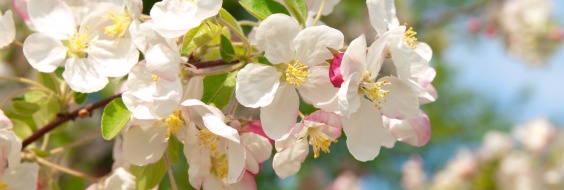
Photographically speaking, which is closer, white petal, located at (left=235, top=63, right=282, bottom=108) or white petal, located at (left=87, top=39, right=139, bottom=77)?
white petal, located at (left=235, top=63, right=282, bottom=108)

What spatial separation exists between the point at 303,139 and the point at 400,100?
0.12 metres

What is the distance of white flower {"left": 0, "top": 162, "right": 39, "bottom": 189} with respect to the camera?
96 cm

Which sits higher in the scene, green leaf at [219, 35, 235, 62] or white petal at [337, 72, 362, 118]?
white petal at [337, 72, 362, 118]

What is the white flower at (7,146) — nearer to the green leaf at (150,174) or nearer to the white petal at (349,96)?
the green leaf at (150,174)

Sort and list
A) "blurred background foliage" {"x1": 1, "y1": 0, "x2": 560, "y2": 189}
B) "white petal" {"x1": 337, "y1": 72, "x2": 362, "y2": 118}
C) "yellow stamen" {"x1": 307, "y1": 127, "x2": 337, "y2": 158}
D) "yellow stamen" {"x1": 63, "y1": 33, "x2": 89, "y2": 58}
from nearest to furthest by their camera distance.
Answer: "white petal" {"x1": 337, "y1": 72, "x2": 362, "y2": 118}, "yellow stamen" {"x1": 307, "y1": 127, "x2": 337, "y2": 158}, "yellow stamen" {"x1": 63, "y1": 33, "x2": 89, "y2": 58}, "blurred background foliage" {"x1": 1, "y1": 0, "x2": 560, "y2": 189}

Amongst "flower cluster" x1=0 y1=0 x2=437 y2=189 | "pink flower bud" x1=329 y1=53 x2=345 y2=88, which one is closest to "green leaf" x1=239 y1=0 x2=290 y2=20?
"flower cluster" x1=0 y1=0 x2=437 y2=189

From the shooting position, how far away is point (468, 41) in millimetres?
3885

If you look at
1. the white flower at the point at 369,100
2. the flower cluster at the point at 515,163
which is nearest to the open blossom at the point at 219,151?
the white flower at the point at 369,100

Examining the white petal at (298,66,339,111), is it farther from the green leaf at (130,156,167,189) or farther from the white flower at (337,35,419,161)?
the green leaf at (130,156,167,189)

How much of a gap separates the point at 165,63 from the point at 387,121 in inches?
11.2

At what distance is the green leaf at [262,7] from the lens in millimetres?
894

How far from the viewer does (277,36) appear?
84cm

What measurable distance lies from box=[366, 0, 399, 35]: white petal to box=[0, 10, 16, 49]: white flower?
1.39ft

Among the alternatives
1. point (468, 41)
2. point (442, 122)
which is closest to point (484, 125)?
point (468, 41)
